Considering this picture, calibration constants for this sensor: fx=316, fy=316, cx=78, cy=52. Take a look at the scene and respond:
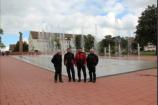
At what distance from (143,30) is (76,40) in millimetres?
28908

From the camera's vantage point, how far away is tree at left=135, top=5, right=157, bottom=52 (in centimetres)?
6537

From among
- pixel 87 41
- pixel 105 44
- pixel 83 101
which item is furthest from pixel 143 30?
pixel 83 101

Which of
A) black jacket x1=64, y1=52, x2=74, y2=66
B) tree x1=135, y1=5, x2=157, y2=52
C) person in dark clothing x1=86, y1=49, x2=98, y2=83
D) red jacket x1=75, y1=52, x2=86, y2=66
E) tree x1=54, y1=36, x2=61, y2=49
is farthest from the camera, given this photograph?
tree x1=54, y1=36, x2=61, y2=49

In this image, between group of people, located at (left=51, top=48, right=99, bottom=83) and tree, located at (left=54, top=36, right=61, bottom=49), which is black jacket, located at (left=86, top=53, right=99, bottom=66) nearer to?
group of people, located at (left=51, top=48, right=99, bottom=83)

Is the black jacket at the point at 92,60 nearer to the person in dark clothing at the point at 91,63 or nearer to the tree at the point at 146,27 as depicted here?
the person in dark clothing at the point at 91,63

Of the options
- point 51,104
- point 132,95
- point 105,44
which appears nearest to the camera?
point 51,104

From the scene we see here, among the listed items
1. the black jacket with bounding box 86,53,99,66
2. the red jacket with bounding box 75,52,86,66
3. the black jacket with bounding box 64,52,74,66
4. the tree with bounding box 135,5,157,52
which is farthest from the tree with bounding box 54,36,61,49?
the black jacket with bounding box 86,53,99,66

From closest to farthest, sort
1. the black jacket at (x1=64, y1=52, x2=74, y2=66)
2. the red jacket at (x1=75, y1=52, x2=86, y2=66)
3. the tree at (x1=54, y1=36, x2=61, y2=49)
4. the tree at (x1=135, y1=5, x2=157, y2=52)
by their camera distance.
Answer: the red jacket at (x1=75, y1=52, x2=86, y2=66) → the black jacket at (x1=64, y1=52, x2=74, y2=66) → the tree at (x1=135, y1=5, x2=157, y2=52) → the tree at (x1=54, y1=36, x2=61, y2=49)

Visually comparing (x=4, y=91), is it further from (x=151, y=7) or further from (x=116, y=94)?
(x=151, y=7)

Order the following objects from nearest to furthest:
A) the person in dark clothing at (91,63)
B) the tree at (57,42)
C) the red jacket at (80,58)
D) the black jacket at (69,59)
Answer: the person in dark clothing at (91,63) → the red jacket at (80,58) → the black jacket at (69,59) → the tree at (57,42)

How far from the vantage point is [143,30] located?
66.4 meters

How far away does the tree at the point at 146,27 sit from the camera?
65369 millimetres

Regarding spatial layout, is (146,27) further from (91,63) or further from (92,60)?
(91,63)

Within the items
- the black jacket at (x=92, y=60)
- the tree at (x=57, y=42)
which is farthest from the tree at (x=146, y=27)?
the black jacket at (x=92, y=60)
